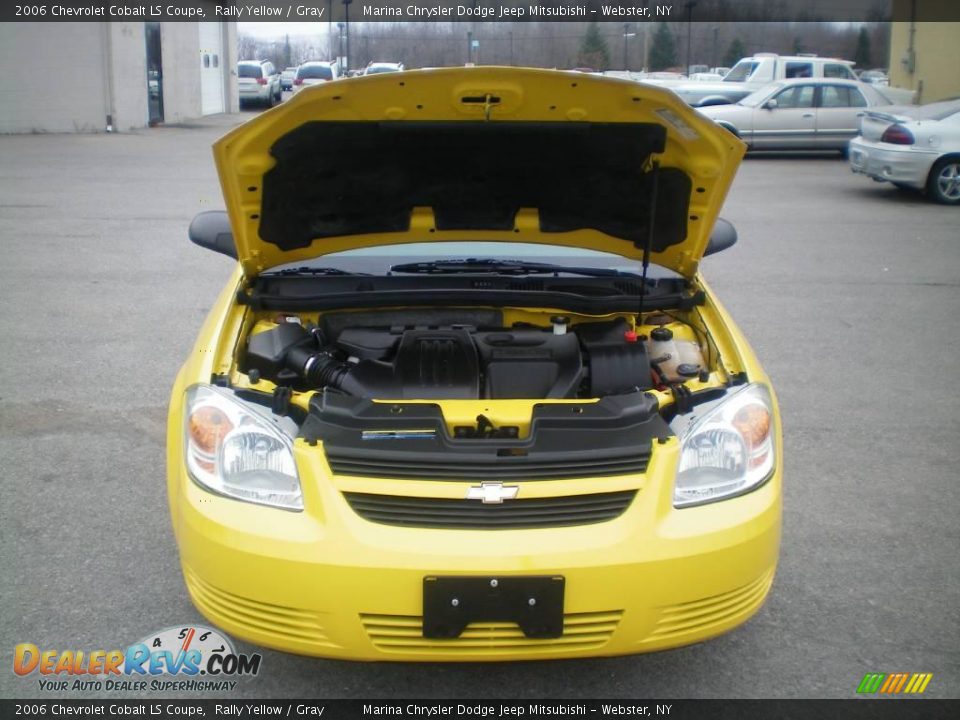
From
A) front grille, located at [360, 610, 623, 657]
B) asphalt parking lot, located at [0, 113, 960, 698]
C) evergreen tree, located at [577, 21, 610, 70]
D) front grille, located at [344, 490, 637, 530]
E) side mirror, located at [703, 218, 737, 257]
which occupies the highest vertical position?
evergreen tree, located at [577, 21, 610, 70]

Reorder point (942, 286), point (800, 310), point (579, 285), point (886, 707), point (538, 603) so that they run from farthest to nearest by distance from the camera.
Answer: point (942, 286) < point (800, 310) < point (579, 285) < point (886, 707) < point (538, 603)

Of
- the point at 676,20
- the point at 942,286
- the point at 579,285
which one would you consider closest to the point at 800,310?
the point at 942,286

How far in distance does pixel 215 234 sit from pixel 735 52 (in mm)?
55488

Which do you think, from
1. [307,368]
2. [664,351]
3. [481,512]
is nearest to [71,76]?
[307,368]

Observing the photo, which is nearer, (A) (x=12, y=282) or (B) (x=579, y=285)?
(B) (x=579, y=285)

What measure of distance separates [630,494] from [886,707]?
3.45ft

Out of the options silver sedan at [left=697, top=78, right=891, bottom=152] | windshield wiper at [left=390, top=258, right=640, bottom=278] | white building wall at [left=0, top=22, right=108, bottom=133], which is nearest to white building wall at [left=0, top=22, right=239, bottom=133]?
white building wall at [left=0, top=22, right=108, bottom=133]

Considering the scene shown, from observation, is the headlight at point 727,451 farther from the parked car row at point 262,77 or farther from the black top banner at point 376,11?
the parked car row at point 262,77

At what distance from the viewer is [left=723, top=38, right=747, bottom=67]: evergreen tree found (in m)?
54.1

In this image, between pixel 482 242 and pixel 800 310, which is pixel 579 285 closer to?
pixel 482 242

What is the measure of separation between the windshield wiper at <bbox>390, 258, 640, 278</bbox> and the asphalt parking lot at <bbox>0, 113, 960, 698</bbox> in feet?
4.44

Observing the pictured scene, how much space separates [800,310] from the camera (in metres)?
7.63

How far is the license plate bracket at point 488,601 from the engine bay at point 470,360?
0.99 m

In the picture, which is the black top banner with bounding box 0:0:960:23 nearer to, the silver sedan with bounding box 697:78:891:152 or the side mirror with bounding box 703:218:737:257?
the silver sedan with bounding box 697:78:891:152
